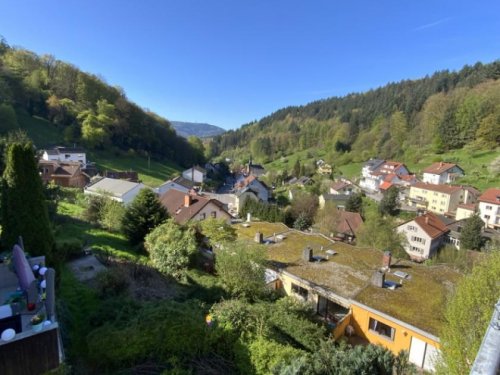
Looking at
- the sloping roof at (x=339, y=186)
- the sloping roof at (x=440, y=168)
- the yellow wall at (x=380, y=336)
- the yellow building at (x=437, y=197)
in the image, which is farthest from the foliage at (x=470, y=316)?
the sloping roof at (x=440, y=168)

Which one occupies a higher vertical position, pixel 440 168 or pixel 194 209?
Answer: pixel 440 168

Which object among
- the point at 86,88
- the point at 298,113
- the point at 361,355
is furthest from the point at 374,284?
the point at 298,113

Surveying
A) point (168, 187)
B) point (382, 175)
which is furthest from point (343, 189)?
point (168, 187)

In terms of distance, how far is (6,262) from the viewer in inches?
338

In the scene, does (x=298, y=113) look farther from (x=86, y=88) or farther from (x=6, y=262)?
(x=6, y=262)

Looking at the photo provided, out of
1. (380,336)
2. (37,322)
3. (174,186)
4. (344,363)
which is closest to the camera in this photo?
(37,322)

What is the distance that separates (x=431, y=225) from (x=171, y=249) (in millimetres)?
41859

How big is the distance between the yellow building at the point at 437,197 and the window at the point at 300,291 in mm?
53989

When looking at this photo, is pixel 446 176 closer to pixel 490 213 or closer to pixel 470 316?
pixel 490 213

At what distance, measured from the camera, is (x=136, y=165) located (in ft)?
210

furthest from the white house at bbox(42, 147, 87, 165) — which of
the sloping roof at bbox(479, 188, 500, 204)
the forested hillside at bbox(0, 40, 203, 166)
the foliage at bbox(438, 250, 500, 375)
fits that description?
the sloping roof at bbox(479, 188, 500, 204)

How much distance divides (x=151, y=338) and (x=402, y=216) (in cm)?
5477

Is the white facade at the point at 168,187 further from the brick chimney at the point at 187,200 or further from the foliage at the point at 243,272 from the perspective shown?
the foliage at the point at 243,272

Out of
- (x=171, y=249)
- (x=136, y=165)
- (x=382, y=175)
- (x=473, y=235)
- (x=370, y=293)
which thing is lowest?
(x=473, y=235)
